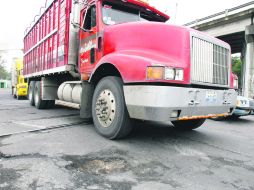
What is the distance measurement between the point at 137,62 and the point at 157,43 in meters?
0.55

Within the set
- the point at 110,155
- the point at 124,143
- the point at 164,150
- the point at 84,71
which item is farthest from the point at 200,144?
the point at 84,71

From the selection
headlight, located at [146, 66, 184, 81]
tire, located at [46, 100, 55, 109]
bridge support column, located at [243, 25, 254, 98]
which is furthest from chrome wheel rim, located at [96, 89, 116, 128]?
bridge support column, located at [243, 25, 254, 98]

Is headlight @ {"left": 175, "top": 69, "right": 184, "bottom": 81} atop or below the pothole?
atop

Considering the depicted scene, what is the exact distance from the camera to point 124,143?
13.7ft

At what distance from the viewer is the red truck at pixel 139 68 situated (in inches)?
143

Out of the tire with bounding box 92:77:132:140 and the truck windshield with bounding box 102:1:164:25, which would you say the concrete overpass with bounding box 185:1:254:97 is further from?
the tire with bounding box 92:77:132:140

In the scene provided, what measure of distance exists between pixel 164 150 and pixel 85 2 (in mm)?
3646

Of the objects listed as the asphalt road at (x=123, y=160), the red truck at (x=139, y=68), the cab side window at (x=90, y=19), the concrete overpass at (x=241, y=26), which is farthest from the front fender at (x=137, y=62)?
the concrete overpass at (x=241, y=26)

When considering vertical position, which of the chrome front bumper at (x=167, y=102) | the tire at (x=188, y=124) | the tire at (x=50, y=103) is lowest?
the tire at (x=188, y=124)

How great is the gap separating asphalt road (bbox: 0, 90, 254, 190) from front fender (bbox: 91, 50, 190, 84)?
1.08 meters

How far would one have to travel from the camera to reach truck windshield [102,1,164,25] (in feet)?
16.8

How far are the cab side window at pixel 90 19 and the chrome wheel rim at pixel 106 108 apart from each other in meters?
1.63

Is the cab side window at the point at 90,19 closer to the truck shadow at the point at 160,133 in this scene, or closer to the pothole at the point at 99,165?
the truck shadow at the point at 160,133

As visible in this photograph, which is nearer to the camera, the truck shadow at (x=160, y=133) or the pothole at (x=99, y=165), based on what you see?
the pothole at (x=99, y=165)
